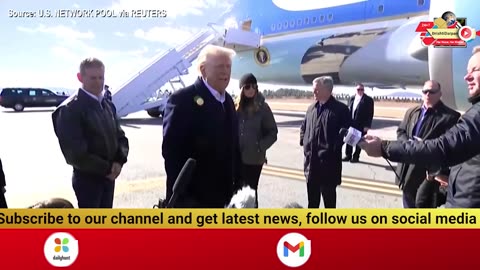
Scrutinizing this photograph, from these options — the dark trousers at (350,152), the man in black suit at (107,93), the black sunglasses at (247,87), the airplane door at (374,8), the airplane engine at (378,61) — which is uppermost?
the airplane door at (374,8)

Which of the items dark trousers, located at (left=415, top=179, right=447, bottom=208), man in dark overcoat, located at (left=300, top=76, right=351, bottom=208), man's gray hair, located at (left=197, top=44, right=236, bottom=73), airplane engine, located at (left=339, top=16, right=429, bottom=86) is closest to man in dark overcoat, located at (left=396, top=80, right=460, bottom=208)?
dark trousers, located at (left=415, top=179, right=447, bottom=208)

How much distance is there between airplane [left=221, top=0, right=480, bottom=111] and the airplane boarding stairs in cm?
8

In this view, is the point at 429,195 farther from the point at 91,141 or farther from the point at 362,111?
the point at 362,111

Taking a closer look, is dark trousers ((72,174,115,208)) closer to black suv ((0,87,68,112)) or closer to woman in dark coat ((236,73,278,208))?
black suv ((0,87,68,112))

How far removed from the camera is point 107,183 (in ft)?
6.36

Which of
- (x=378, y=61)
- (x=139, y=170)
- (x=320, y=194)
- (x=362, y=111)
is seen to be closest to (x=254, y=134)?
(x=320, y=194)

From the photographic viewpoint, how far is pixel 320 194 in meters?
2.53

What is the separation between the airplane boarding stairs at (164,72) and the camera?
65.5 inches

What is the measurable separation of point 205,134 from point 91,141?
0.63 m

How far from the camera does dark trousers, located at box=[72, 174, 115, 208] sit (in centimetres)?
181
